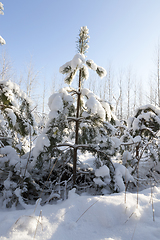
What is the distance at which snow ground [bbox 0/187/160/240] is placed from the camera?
1.28 meters

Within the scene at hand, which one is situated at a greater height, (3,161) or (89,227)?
(3,161)

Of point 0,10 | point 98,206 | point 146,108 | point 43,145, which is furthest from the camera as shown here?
point 0,10

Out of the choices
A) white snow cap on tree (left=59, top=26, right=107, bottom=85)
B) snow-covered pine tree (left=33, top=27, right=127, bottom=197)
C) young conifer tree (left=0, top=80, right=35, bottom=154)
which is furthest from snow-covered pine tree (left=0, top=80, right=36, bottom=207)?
white snow cap on tree (left=59, top=26, right=107, bottom=85)

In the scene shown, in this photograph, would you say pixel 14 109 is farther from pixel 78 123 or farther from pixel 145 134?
pixel 145 134

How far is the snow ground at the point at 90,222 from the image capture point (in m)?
1.28

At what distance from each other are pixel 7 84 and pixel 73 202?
215 centimetres

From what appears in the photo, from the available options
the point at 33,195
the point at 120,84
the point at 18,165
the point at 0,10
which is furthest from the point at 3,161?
the point at 120,84

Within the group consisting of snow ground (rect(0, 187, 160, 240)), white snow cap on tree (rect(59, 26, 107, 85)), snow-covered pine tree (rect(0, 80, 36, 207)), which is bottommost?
snow ground (rect(0, 187, 160, 240))

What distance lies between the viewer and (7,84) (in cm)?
236

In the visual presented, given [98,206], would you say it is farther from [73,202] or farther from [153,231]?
[153,231]

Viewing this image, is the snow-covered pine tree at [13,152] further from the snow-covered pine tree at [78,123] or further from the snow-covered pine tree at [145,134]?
the snow-covered pine tree at [145,134]

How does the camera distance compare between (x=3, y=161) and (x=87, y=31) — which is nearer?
(x=3, y=161)

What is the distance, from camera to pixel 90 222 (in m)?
1.49

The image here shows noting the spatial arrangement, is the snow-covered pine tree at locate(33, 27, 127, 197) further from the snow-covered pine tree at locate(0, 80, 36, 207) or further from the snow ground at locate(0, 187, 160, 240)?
the snow ground at locate(0, 187, 160, 240)
